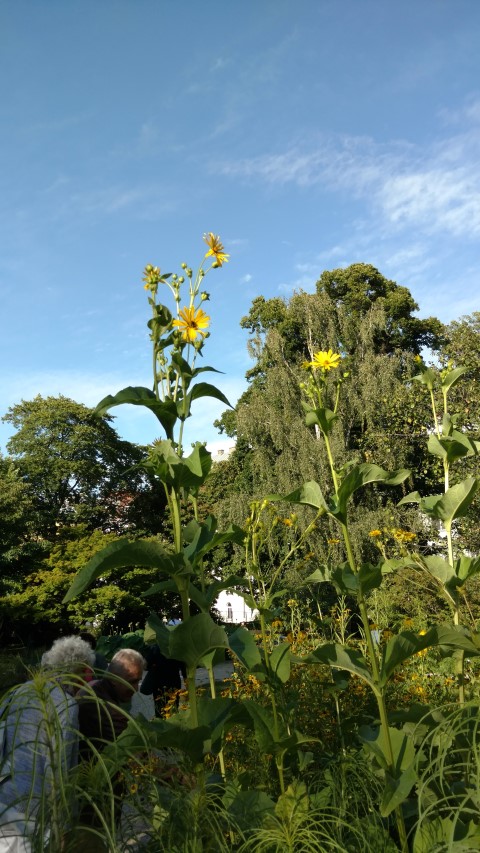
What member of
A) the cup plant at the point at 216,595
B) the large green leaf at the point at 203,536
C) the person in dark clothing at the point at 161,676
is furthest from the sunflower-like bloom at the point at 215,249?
the person in dark clothing at the point at 161,676

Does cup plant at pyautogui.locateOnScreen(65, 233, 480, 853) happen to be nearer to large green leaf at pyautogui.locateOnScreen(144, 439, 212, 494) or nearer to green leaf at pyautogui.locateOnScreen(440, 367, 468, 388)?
large green leaf at pyautogui.locateOnScreen(144, 439, 212, 494)

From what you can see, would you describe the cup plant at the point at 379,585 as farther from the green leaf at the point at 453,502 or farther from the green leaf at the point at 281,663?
the green leaf at the point at 281,663

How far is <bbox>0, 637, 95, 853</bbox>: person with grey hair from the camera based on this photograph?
107 cm

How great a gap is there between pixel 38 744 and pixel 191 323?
1.35m

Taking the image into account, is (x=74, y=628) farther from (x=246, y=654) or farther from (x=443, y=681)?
(x=246, y=654)

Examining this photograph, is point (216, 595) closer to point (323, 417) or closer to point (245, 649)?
point (245, 649)

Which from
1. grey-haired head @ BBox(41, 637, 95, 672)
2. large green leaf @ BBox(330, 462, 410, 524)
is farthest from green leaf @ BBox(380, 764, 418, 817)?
grey-haired head @ BBox(41, 637, 95, 672)

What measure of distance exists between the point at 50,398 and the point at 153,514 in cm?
559

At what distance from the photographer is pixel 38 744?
5.75 feet

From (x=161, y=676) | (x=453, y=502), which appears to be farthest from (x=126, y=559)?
(x=161, y=676)

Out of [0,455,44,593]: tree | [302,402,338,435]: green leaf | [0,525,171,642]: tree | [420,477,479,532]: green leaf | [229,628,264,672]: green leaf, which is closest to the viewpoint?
[229,628,264,672]: green leaf

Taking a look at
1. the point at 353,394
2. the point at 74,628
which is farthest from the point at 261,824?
the point at 74,628

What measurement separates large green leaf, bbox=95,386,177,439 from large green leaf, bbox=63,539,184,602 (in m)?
0.40

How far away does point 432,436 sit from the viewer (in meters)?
2.51
